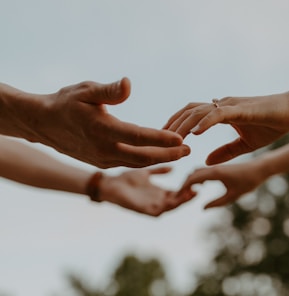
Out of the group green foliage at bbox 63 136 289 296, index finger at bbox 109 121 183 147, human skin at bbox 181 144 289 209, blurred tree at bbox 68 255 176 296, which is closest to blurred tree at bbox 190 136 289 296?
green foliage at bbox 63 136 289 296

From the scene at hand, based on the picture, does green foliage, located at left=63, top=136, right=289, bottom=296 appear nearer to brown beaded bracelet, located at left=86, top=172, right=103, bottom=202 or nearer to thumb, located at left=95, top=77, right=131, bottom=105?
brown beaded bracelet, located at left=86, top=172, right=103, bottom=202

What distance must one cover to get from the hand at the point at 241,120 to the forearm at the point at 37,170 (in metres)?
1.49

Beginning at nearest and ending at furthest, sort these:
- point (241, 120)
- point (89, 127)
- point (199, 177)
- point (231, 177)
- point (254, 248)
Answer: point (89, 127), point (241, 120), point (199, 177), point (231, 177), point (254, 248)

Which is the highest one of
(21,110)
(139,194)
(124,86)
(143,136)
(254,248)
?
(124,86)

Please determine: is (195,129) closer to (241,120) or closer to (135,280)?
(241,120)

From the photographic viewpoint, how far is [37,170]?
17.5ft

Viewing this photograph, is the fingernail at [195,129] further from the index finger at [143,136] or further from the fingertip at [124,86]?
the fingertip at [124,86]

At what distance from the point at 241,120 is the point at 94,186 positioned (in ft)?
6.37

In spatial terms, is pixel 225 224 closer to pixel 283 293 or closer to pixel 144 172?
pixel 283 293

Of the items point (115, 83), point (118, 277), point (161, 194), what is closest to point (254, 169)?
point (161, 194)

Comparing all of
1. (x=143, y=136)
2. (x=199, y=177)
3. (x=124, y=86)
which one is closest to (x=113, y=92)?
(x=124, y=86)

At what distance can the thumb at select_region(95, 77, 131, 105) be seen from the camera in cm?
289

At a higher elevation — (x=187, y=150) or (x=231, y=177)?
(x=187, y=150)

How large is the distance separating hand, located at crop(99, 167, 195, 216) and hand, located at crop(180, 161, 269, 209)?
12 cm
